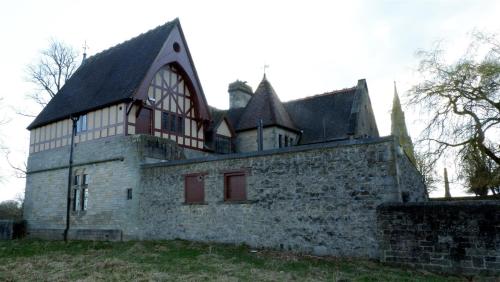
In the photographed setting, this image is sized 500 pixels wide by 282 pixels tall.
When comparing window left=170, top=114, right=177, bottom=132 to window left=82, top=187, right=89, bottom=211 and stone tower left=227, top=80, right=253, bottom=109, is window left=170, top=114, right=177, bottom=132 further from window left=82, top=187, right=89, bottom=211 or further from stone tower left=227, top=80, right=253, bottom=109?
stone tower left=227, top=80, right=253, bottom=109

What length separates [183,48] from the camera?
21.2m

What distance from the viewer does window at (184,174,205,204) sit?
15197 millimetres

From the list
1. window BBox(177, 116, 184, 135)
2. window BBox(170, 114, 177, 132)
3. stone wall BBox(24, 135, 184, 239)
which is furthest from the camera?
window BBox(177, 116, 184, 135)

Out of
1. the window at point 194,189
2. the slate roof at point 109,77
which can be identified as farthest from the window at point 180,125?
the window at point 194,189

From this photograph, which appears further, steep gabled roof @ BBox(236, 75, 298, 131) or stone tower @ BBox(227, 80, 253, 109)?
stone tower @ BBox(227, 80, 253, 109)

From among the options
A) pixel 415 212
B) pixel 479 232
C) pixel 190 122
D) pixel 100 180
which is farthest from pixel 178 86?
pixel 479 232

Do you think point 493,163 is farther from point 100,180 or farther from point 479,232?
point 100,180

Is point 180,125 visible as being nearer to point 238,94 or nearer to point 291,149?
point 238,94

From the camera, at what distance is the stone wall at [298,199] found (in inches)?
459

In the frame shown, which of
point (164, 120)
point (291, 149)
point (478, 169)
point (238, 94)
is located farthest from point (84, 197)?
point (478, 169)

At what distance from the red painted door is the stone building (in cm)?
7

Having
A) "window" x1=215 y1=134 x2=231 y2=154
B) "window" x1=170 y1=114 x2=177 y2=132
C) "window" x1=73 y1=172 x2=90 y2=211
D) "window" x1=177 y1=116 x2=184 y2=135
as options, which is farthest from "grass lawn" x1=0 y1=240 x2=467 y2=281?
"window" x1=215 y1=134 x2=231 y2=154

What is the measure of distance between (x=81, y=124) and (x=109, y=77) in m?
2.68

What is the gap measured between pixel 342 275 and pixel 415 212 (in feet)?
8.72
